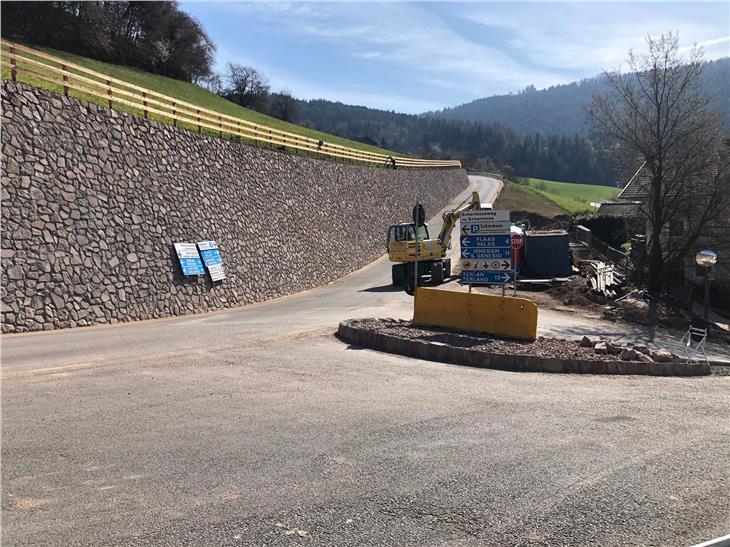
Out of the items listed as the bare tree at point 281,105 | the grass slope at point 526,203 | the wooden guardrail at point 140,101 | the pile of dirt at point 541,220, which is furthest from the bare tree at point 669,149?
the bare tree at point 281,105

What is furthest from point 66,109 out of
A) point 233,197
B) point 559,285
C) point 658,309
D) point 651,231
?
point 651,231

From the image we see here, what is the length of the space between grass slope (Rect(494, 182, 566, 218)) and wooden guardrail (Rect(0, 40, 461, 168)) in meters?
26.6

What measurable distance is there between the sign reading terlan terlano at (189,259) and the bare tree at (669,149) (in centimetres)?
2069

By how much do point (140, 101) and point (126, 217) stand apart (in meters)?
5.78

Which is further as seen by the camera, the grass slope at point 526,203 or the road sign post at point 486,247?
the grass slope at point 526,203

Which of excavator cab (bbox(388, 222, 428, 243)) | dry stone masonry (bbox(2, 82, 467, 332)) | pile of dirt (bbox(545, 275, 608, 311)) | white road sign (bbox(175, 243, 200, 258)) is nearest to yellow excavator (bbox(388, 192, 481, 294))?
excavator cab (bbox(388, 222, 428, 243))

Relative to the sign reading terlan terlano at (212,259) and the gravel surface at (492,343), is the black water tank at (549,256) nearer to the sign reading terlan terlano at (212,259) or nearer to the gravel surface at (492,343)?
the sign reading terlan terlano at (212,259)

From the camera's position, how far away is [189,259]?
19109mm

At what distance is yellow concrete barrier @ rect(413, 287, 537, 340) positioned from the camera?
40.9 ft

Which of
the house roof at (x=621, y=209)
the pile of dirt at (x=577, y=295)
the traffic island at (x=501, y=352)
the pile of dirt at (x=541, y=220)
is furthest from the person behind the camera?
the pile of dirt at (x=541, y=220)

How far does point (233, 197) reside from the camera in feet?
74.9

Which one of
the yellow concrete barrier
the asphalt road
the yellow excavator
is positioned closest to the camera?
the asphalt road

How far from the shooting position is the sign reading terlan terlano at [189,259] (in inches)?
737

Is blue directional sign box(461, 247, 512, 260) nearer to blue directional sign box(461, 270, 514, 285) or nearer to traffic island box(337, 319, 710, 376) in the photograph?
blue directional sign box(461, 270, 514, 285)
